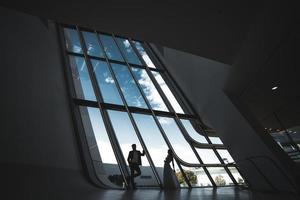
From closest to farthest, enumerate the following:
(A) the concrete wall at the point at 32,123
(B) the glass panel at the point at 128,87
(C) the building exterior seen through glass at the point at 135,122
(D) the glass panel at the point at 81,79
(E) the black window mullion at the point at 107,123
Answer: (A) the concrete wall at the point at 32,123 < (E) the black window mullion at the point at 107,123 < (C) the building exterior seen through glass at the point at 135,122 < (D) the glass panel at the point at 81,79 < (B) the glass panel at the point at 128,87

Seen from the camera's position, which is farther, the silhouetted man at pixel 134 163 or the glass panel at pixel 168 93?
the glass panel at pixel 168 93

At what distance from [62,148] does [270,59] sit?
224 inches

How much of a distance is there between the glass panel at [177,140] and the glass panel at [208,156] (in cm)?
31

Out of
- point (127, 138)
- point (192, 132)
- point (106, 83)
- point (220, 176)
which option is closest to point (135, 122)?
point (127, 138)

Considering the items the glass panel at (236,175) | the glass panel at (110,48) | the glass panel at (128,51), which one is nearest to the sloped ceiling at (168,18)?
the glass panel at (236,175)

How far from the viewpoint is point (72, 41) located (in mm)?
10352

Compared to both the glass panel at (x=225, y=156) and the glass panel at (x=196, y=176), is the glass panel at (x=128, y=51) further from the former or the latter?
the glass panel at (x=196, y=176)

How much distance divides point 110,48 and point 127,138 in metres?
6.61

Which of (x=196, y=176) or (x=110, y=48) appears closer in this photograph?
(x=196, y=176)

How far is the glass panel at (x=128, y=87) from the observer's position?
8344 mm

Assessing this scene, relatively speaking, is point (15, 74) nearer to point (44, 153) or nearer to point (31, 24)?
point (44, 153)

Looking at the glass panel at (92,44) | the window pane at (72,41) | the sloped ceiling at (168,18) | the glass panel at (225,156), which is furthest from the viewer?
the glass panel at (92,44)

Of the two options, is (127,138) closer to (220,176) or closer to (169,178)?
(169,178)

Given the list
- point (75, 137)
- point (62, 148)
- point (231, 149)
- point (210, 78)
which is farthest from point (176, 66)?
point (62, 148)
